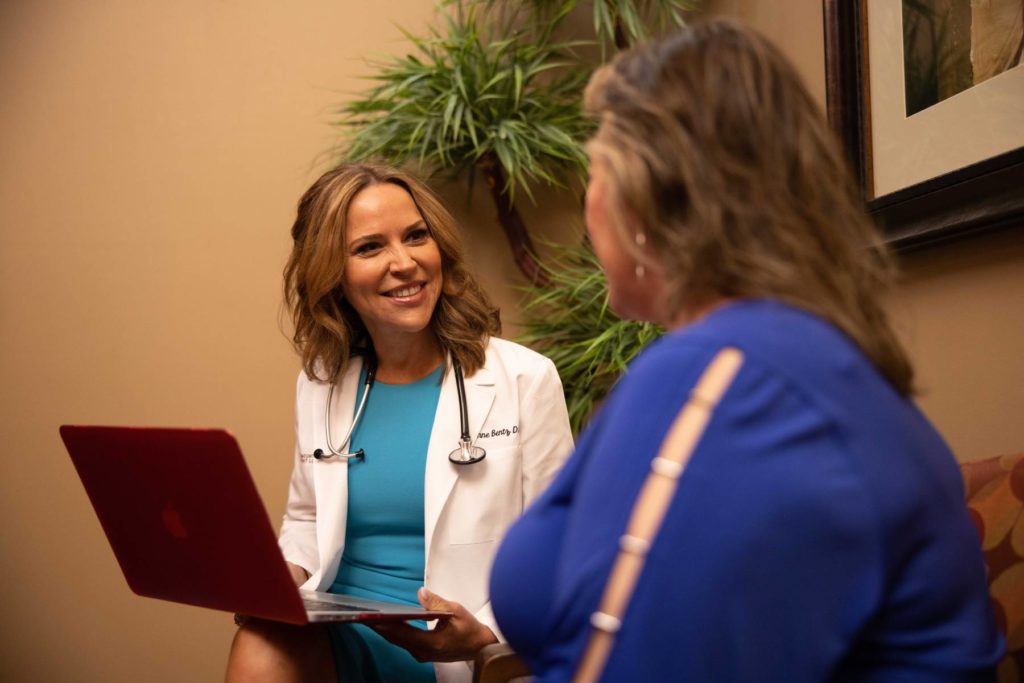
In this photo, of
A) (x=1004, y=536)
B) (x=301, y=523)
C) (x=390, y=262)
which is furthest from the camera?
(x=301, y=523)

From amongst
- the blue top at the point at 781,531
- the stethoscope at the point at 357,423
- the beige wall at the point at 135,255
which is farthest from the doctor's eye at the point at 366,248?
the blue top at the point at 781,531

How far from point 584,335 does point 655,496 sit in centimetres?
209

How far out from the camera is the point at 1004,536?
1.32 metres

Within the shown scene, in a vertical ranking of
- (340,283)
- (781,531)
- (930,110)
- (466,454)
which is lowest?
(466,454)

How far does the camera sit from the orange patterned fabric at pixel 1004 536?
122cm

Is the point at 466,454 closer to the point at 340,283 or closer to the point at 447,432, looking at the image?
the point at 447,432

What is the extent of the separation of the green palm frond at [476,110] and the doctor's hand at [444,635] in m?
1.44

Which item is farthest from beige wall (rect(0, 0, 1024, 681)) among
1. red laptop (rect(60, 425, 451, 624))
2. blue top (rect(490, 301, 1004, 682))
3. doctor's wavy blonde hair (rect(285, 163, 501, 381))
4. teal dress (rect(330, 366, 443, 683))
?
blue top (rect(490, 301, 1004, 682))

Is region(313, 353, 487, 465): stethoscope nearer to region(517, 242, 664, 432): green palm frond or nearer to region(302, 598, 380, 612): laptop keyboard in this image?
region(302, 598, 380, 612): laptop keyboard

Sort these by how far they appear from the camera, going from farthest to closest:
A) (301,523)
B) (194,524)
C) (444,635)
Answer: (301,523) → (444,635) → (194,524)

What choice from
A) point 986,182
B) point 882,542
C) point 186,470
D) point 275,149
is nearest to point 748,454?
point 882,542

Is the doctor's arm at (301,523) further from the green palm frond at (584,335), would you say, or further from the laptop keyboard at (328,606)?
the green palm frond at (584,335)

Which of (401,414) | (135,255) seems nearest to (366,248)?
(401,414)

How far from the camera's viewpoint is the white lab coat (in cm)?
204
